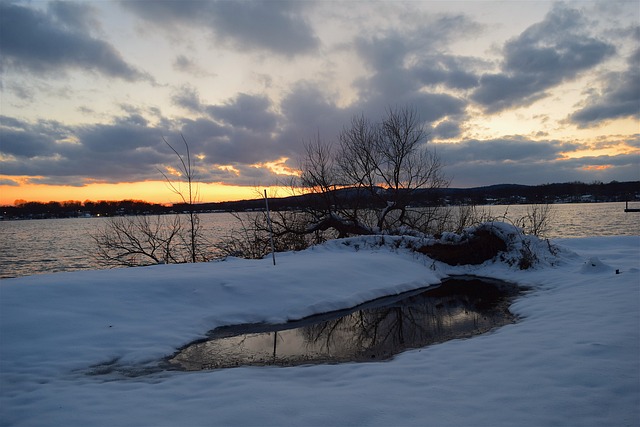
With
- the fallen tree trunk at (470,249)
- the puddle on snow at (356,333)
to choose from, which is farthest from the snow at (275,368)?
the fallen tree trunk at (470,249)

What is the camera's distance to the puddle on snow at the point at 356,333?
211 inches

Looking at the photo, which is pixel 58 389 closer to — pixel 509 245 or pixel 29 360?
pixel 29 360

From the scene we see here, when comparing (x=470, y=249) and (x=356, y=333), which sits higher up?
(x=470, y=249)

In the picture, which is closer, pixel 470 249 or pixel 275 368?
pixel 275 368

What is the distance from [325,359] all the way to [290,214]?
13.9m

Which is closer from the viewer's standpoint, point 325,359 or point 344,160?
point 325,359

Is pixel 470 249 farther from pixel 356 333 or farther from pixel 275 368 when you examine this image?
pixel 275 368

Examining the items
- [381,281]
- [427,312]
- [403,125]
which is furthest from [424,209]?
[427,312]

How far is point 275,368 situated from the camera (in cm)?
483

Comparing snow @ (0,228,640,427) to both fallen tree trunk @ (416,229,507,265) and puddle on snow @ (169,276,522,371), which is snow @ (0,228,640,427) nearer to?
puddle on snow @ (169,276,522,371)

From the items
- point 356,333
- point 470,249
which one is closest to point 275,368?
point 356,333

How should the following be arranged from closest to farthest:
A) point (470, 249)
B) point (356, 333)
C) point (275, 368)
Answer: point (275, 368), point (356, 333), point (470, 249)

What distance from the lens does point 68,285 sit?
A: 671 cm

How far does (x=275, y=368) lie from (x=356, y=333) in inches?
84.8
